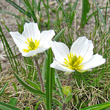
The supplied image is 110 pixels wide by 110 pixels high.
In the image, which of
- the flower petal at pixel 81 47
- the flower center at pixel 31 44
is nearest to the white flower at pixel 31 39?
the flower center at pixel 31 44

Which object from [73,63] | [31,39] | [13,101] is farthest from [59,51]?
[13,101]

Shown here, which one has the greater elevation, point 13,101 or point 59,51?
point 59,51

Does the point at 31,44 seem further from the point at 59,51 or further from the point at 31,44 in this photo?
the point at 59,51

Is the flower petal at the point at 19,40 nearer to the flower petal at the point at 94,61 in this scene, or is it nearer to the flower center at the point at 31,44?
the flower center at the point at 31,44

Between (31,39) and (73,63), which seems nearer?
(73,63)

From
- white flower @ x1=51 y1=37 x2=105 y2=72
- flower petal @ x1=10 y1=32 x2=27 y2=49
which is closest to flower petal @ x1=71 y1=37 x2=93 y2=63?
white flower @ x1=51 y1=37 x2=105 y2=72

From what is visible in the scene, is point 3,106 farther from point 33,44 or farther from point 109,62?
point 109,62

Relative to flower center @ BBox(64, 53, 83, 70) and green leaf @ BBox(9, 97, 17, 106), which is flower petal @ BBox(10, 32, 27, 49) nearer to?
flower center @ BBox(64, 53, 83, 70)

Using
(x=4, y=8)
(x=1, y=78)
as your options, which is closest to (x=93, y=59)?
(x=1, y=78)
